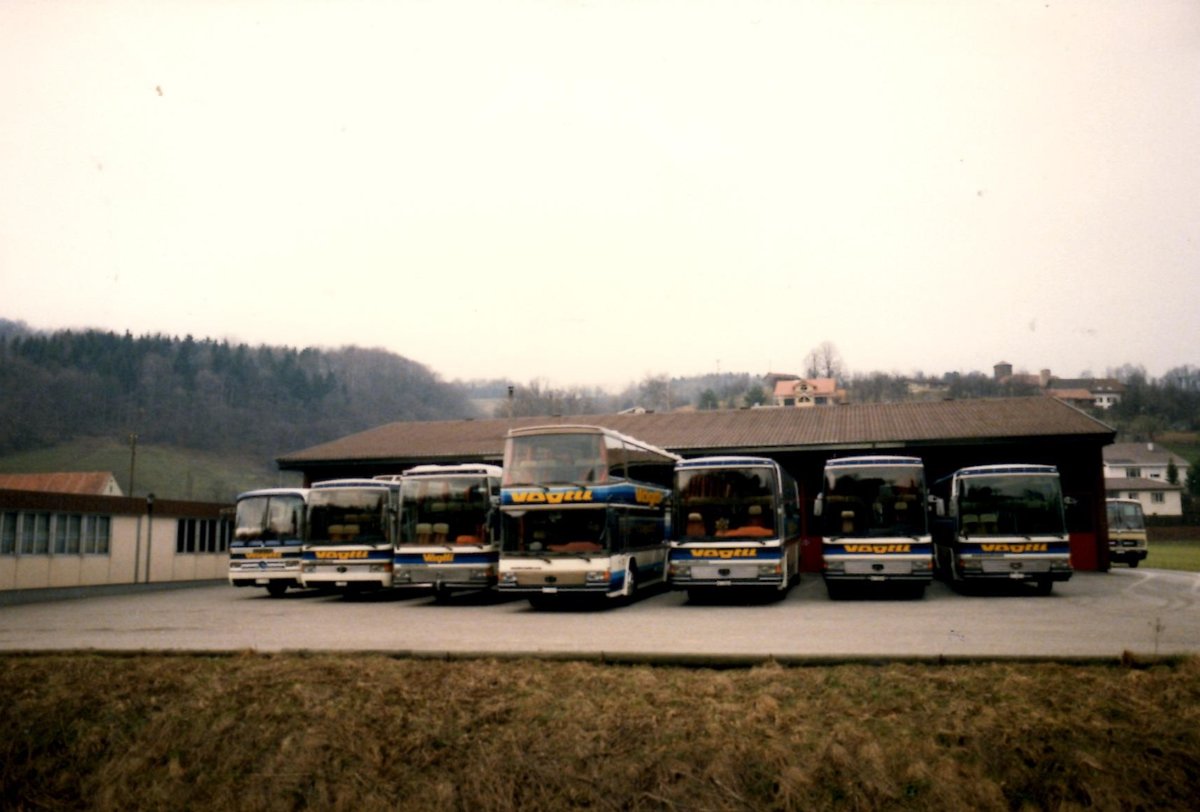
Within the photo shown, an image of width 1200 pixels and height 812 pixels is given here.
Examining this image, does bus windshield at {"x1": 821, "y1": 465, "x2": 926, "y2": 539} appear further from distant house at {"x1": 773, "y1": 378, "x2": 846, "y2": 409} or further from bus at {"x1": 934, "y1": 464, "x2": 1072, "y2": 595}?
distant house at {"x1": 773, "y1": 378, "x2": 846, "y2": 409}

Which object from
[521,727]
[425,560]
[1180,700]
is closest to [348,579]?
[425,560]

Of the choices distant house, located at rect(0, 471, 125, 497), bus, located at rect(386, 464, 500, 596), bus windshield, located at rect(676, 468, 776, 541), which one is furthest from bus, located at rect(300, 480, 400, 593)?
distant house, located at rect(0, 471, 125, 497)

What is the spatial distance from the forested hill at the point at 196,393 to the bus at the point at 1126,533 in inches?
2555

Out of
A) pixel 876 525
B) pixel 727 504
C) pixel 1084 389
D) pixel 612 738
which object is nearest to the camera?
pixel 612 738

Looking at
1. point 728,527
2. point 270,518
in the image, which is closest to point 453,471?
point 728,527

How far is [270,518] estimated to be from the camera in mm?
24078

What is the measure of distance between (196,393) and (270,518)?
78334mm

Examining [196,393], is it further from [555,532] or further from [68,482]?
[555,532]

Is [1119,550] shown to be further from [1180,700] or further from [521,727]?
[521,727]

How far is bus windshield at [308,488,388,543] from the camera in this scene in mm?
21812

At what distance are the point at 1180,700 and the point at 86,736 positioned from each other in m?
10.2

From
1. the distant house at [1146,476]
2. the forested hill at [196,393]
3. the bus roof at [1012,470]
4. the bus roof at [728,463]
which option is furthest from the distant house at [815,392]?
the bus roof at [728,463]

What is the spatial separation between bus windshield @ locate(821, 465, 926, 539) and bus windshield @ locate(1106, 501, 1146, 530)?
23.9 metres

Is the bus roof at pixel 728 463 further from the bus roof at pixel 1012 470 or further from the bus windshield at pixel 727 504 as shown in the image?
the bus roof at pixel 1012 470
